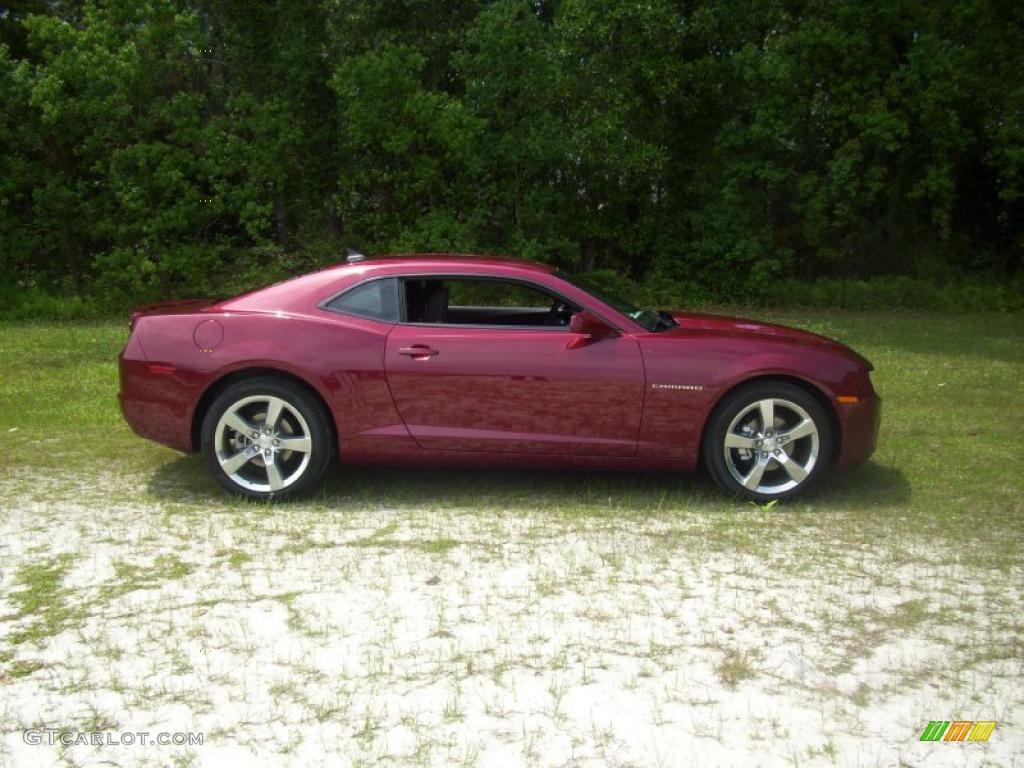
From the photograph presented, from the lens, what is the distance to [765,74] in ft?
61.7

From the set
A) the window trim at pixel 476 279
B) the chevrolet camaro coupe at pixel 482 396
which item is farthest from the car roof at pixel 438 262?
Result: the chevrolet camaro coupe at pixel 482 396

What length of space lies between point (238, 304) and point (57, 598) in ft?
7.69

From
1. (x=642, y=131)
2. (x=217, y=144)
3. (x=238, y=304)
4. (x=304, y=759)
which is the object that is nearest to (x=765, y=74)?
(x=642, y=131)

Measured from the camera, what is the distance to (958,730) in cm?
377

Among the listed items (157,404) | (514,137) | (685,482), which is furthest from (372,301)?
(514,137)

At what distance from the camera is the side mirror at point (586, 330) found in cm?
644

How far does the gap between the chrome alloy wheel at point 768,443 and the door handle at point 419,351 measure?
5.88ft

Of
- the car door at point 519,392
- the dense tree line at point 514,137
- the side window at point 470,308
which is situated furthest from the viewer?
the dense tree line at point 514,137

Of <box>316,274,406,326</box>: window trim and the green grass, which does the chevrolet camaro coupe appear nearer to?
<box>316,274,406,326</box>: window trim

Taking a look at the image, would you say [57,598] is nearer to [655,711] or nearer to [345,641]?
[345,641]

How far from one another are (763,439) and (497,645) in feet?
8.84

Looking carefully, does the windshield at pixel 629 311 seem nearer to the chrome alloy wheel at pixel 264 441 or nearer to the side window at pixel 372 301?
the side window at pixel 372 301

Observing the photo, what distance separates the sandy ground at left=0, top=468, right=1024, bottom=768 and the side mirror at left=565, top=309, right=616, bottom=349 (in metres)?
1.06

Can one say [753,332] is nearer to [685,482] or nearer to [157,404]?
[685,482]
